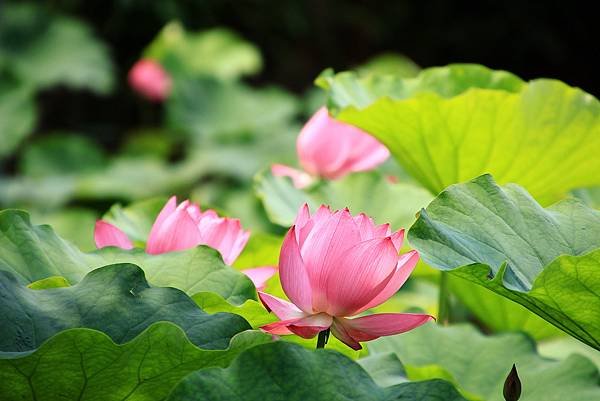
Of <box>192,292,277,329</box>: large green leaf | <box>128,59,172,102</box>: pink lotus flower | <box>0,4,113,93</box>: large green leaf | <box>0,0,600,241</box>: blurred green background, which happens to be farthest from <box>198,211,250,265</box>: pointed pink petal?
<box>0,4,113,93</box>: large green leaf

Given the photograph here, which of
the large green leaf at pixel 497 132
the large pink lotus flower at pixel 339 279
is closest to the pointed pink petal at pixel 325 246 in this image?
the large pink lotus flower at pixel 339 279

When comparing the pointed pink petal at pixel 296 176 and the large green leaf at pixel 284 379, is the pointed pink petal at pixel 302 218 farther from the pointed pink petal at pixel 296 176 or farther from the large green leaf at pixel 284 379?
the pointed pink petal at pixel 296 176

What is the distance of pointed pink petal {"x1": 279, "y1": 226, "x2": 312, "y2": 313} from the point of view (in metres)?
0.70

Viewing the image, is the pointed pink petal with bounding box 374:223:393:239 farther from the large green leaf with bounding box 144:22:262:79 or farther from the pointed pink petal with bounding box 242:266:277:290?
the large green leaf with bounding box 144:22:262:79

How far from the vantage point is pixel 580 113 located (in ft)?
3.75

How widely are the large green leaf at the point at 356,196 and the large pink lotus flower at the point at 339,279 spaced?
549mm

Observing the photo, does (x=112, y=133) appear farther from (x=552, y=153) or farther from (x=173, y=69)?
(x=552, y=153)

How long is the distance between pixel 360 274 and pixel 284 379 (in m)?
0.12

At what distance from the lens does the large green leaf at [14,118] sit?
333cm

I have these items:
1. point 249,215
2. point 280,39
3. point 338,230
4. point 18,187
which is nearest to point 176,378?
point 338,230

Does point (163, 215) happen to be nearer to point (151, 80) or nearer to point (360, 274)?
point (360, 274)

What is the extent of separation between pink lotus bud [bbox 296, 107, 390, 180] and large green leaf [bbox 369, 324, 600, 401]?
0.93 ft

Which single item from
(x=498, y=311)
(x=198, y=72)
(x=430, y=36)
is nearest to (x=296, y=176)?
(x=498, y=311)

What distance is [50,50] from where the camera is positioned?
156 inches
